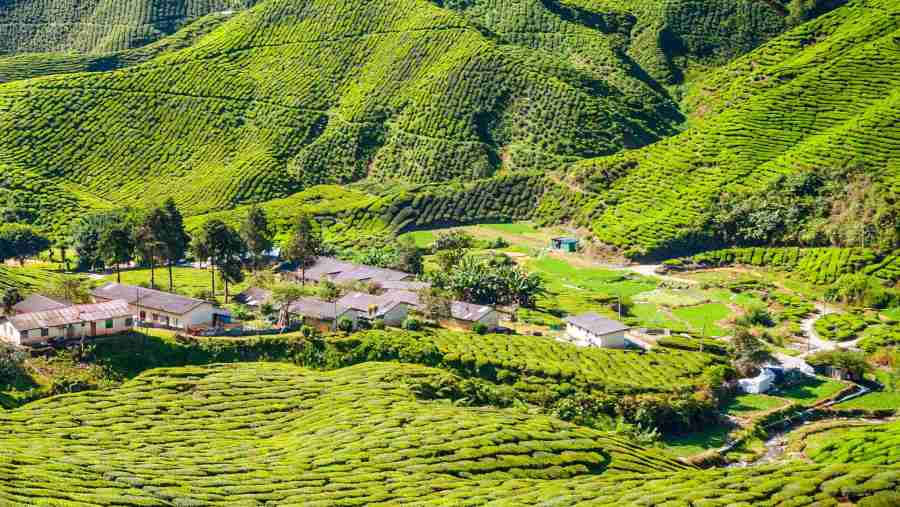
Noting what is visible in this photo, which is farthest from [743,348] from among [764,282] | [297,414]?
[297,414]

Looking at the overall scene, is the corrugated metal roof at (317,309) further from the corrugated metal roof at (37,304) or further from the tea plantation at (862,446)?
the tea plantation at (862,446)

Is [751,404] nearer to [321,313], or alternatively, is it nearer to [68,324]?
[321,313]

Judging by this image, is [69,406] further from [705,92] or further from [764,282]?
[705,92]

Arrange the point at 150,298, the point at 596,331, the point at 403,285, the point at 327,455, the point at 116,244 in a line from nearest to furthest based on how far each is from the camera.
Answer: the point at 327,455
the point at 150,298
the point at 596,331
the point at 116,244
the point at 403,285

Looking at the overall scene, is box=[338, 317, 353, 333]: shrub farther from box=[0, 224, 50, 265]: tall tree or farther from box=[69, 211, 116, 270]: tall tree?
box=[0, 224, 50, 265]: tall tree

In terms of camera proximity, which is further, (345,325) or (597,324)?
(597,324)

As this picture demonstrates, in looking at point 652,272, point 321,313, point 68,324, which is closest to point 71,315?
point 68,324
